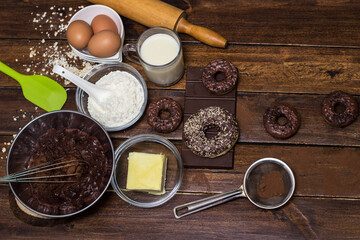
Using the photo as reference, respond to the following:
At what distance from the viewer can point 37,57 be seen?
2033mm

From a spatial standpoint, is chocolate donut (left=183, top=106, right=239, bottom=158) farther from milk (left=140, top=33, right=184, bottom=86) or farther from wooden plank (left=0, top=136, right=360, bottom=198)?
milk (left=140, top=33, right=184, bottom=86)

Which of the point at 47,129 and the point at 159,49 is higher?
the point at 159,49

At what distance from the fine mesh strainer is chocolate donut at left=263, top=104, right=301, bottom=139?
0.14 meters

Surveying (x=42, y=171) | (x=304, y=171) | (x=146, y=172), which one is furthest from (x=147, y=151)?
(x=304, y=171)

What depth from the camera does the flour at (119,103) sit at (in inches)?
71.6

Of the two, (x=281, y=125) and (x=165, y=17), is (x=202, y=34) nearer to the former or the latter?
(x=165, y=17)

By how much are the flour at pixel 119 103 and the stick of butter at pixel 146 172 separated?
0.21 meters

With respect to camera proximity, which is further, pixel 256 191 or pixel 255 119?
pixel 255 119

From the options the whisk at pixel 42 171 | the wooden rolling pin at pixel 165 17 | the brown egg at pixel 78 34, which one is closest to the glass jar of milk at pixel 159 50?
the wooden rolling pin at pixel 165 17

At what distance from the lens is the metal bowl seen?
5.44 ft

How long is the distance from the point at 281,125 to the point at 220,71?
43cm

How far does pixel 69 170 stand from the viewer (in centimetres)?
163

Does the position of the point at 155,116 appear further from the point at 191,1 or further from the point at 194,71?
the point at 191,1

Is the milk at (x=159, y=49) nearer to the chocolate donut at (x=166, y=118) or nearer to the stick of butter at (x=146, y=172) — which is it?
the chocolate donut at (x=166, y=118)
